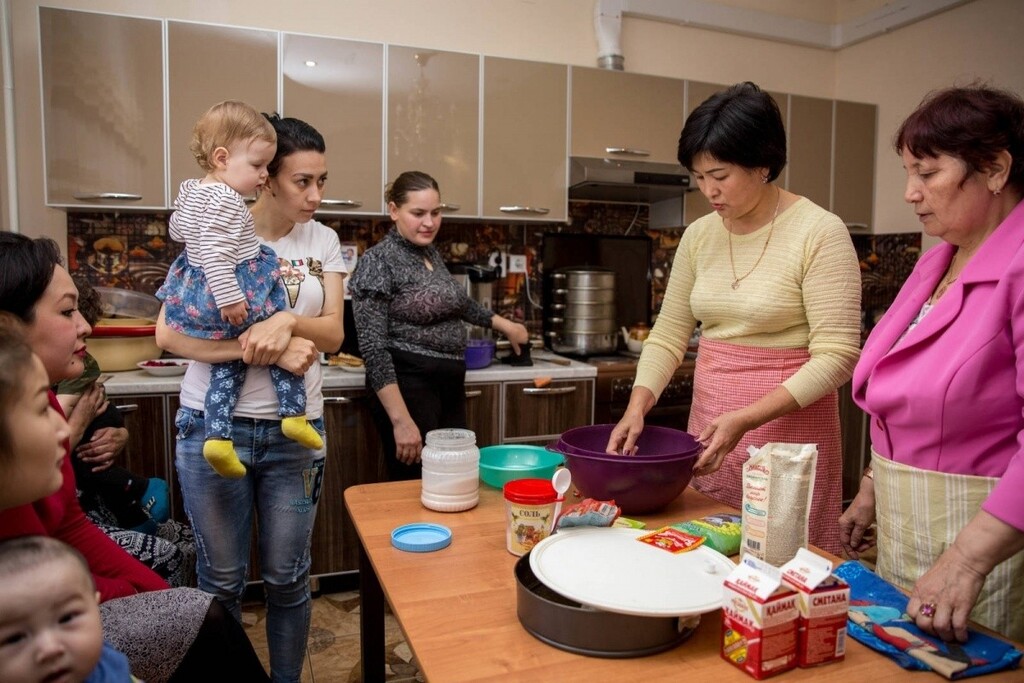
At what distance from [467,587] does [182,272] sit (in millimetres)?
1090

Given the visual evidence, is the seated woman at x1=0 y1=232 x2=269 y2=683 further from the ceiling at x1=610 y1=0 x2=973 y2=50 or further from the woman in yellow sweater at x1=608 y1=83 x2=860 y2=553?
the ceiling at x1=610 y1=0 x2=973 y2=50

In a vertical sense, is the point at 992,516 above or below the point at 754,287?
below

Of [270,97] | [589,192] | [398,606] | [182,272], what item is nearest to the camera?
[398,606]

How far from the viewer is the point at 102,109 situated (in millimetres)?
2758

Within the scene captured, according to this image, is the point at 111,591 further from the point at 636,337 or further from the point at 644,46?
the point at 644,46

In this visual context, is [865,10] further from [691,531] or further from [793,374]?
[691,531]

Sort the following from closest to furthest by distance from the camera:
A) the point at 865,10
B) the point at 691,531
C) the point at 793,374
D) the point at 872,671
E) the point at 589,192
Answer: the point at 872,671 < the point at 691,531 < the point at 793,374 < the point at 589,192 < the point at 865,10

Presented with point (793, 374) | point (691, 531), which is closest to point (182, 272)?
point (691, 531)

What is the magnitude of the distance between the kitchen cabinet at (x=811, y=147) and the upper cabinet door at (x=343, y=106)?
217 centimetres

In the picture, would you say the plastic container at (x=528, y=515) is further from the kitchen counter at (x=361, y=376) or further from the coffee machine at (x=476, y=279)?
the coffee machine at (x=476, y=279)

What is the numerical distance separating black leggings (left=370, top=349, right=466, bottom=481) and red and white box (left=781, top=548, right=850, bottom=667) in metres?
1.81

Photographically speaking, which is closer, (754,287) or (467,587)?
(467,587)

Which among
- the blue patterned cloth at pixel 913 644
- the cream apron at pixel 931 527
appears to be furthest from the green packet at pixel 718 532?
the cream apron at pixel 931 527

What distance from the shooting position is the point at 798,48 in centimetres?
435
